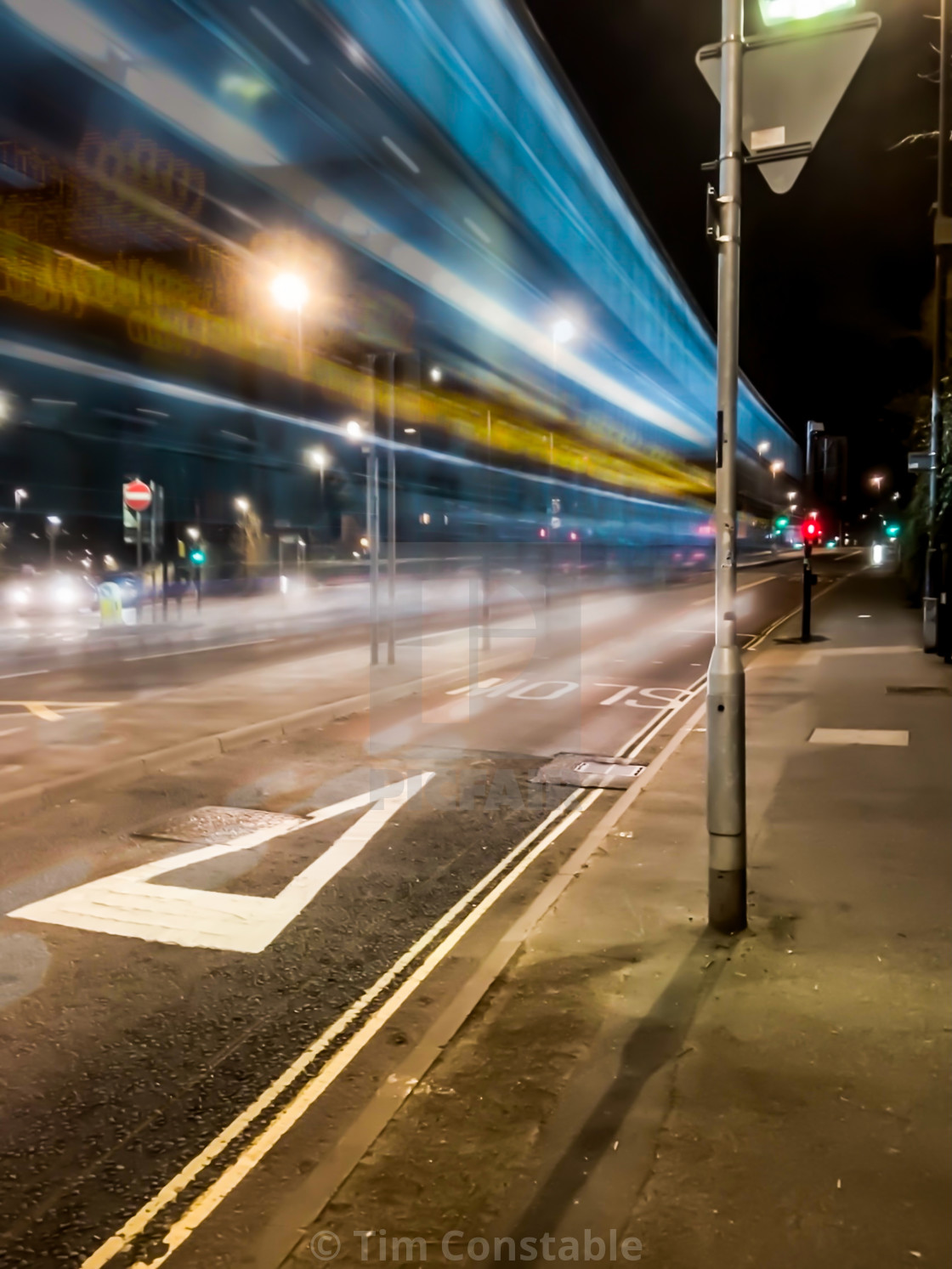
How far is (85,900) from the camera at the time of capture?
6418 mm

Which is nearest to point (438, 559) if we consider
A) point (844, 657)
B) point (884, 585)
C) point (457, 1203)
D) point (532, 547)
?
point (532, 547)

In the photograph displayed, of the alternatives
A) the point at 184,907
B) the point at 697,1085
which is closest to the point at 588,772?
the point at 184,907

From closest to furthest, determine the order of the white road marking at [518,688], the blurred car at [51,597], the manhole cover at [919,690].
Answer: the manhole cover at [919,690]
the white road marking at [518,688]
the blurred car at [51,597]

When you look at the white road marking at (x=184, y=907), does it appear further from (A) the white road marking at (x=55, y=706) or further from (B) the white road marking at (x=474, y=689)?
(B) the white road marking at (x=474, y=689)

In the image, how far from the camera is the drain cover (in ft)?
32.8

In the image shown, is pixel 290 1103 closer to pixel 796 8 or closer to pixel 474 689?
pixel 796 8

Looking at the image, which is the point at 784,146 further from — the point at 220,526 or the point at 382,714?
the point at 220,526

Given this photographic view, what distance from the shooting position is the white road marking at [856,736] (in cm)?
1131

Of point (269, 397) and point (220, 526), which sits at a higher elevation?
point (269, 397)

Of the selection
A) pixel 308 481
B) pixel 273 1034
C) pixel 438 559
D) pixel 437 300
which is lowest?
pixel 273 1034

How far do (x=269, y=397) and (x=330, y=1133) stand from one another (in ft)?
192

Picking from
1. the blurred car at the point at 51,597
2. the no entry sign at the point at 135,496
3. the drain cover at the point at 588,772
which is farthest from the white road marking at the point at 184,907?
the blurred car at the point at 51,597

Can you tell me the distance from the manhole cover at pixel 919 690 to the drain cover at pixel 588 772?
6.40 meters

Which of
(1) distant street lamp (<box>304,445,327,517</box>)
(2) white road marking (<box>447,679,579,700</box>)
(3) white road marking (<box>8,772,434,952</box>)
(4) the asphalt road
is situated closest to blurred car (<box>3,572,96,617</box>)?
(1) distant street lamp (<box>304,445,327,517</box>)
